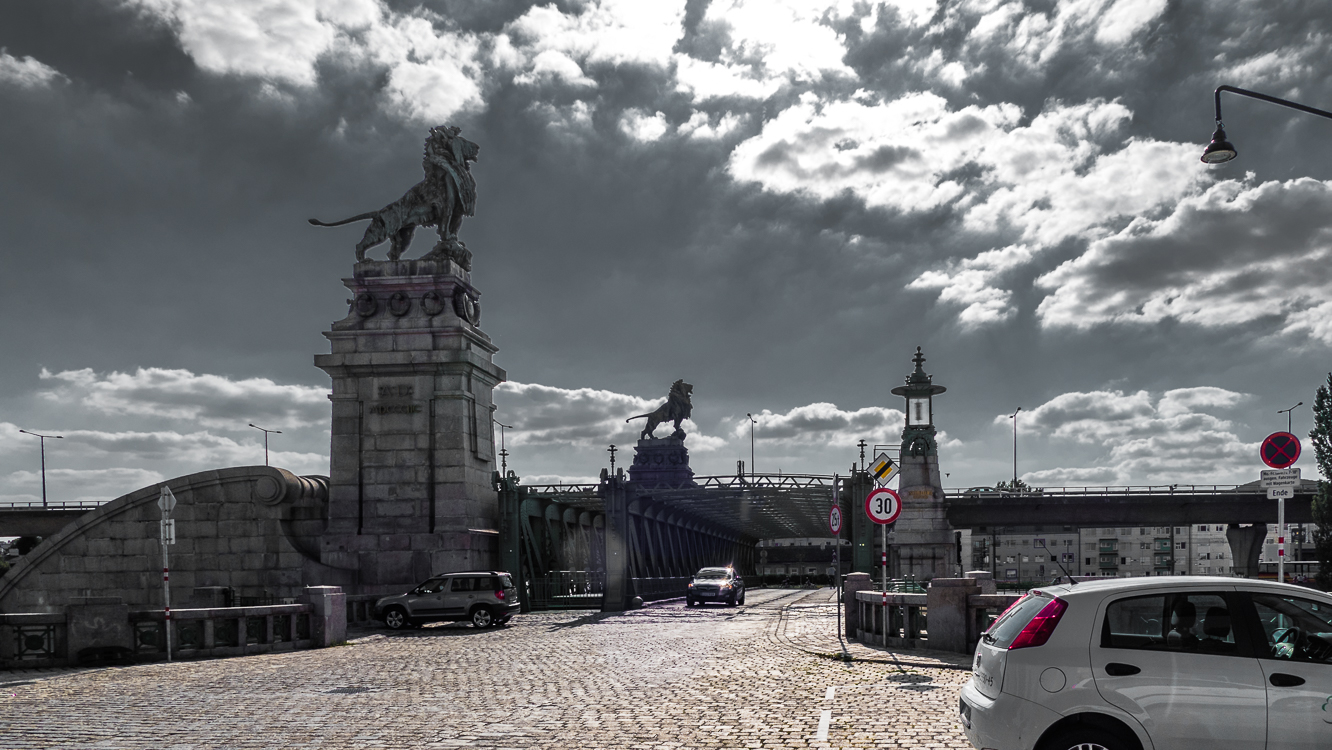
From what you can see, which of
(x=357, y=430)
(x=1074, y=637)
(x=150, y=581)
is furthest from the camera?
(x=357, y=430)

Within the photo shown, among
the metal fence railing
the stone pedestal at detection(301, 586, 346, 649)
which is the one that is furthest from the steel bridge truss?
the stone pedestal at detection(301, 586, 346, 649)

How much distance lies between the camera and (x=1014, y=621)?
7.29m

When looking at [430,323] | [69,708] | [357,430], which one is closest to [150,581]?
[357,430]

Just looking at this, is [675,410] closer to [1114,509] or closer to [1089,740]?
[1114,509]

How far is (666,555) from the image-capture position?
49.8m

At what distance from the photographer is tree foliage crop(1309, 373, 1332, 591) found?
Answer: 59.2m

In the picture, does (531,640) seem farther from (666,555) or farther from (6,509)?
(6,509)

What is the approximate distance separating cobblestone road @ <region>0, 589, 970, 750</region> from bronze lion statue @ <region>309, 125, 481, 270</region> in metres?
17.0

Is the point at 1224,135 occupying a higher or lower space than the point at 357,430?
higher

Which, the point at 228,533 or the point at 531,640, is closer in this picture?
the point at 531,640

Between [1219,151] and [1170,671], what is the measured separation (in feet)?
31.6

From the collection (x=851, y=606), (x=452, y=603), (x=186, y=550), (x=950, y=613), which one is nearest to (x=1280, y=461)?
(x=950, y=613)

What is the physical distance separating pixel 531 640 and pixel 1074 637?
16.8m

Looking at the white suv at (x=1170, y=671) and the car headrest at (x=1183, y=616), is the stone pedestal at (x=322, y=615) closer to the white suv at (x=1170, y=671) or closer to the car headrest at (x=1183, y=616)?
the white suv at (x=1170, y=671)
